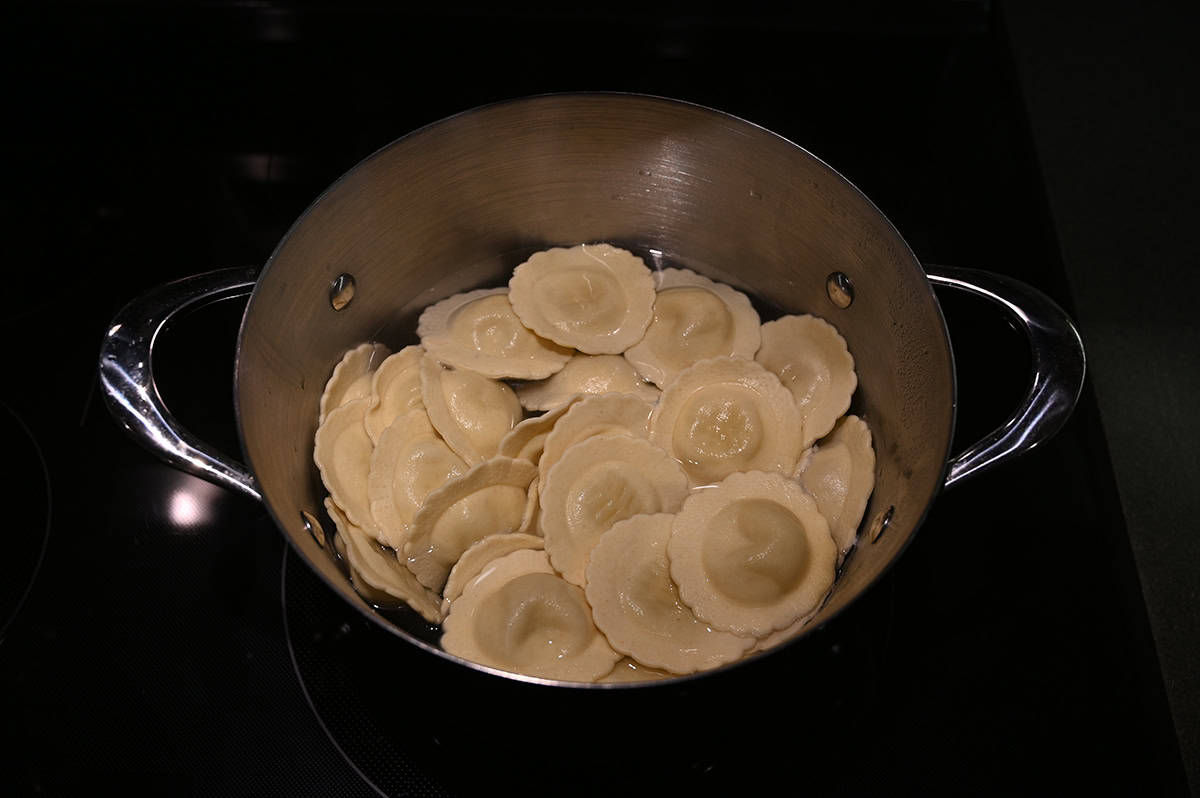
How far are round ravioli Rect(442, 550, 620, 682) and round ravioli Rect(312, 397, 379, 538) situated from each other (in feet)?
0.57

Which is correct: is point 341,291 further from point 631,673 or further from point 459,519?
point 631,673

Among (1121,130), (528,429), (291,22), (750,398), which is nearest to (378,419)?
(528,429)

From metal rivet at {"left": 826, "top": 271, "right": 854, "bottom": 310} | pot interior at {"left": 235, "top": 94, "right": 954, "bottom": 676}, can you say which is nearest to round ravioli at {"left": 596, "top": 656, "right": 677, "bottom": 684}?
pot interior at {"left": 235, "top": 94, "right": 954, "bottom": 676}

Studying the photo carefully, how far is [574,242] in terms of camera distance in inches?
55.6

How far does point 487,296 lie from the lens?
4.44ft

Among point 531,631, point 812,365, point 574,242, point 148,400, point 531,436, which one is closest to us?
point 148,400

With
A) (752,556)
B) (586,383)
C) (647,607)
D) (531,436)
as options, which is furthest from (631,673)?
(586,383)

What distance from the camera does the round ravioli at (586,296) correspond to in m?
1.31

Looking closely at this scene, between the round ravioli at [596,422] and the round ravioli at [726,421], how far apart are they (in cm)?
3

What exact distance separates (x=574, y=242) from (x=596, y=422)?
361mm

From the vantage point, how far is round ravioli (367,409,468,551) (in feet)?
3.77

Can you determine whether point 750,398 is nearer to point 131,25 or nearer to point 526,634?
point 526,634

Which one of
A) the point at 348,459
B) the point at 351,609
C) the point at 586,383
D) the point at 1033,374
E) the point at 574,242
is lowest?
the point at 351,609

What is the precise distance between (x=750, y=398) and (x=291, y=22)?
1028 millimetres
